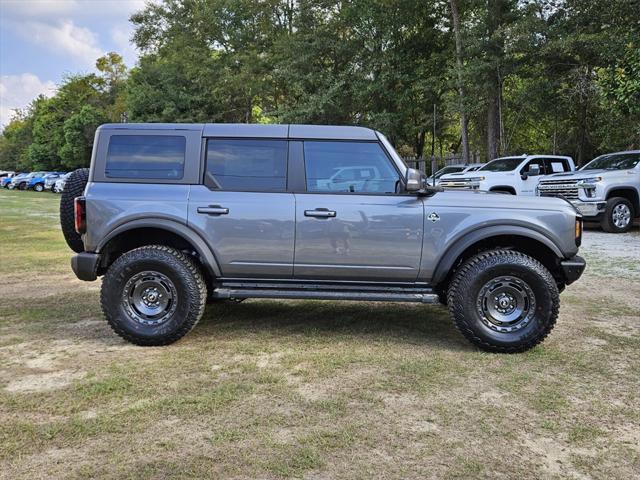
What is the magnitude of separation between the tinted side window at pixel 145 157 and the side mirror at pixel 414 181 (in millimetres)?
1978

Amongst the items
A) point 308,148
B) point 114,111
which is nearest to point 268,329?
point 308,148

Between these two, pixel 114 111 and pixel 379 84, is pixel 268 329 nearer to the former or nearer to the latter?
pixel 379 84

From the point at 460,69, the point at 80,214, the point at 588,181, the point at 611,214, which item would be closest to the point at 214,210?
the point at 80,214

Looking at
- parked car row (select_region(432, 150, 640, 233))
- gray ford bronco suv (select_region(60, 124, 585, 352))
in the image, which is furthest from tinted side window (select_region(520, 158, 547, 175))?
gray ford bronco suv (select_region(60, 124, 585, 352))

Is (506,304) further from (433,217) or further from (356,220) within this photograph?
(356,220)

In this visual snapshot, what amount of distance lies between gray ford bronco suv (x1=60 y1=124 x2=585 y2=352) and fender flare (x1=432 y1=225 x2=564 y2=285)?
11 millimetres

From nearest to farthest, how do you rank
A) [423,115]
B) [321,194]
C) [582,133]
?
[321,194] → [582,133] → [423,115]

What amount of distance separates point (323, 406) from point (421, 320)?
238 cm

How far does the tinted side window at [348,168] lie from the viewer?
185 inches

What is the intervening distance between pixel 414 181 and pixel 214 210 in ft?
→ 5.62

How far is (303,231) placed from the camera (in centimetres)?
463

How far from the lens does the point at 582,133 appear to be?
2288 cm

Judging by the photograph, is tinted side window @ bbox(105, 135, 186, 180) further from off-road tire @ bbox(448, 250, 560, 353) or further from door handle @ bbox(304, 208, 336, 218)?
off-road tire @ bbox(448, 250, 560, 353)

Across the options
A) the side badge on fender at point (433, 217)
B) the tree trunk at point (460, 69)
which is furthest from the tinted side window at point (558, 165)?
the side badge on fender at point (433, 217)
